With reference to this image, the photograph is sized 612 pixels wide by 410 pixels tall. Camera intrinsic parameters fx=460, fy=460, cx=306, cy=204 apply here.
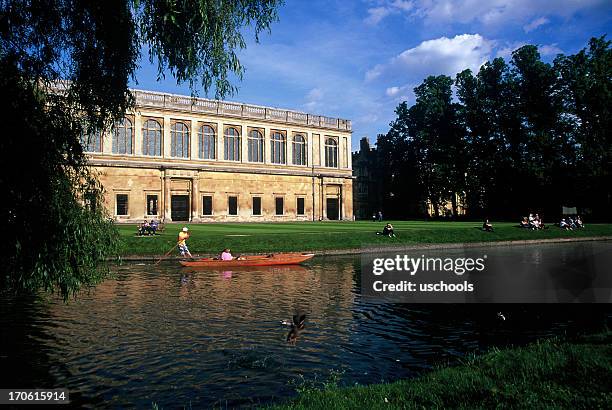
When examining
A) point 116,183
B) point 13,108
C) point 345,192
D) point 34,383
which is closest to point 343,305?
point 34,383

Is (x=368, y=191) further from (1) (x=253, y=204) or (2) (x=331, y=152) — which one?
(1) (x=253, y=204)

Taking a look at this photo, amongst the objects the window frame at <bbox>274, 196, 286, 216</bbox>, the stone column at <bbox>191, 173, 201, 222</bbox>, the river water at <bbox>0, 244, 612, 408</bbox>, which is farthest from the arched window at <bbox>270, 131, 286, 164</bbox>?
the river water at <bbox>0, 244, 612, 408</bbox>

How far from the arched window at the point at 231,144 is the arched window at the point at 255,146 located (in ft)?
6.85

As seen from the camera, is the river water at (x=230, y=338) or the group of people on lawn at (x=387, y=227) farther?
the group of people on lawn at (x=387, y=227)

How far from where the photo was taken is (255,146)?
6600 cm

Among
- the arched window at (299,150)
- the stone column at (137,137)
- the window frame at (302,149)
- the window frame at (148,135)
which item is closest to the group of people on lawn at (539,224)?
the window frame at (302,149)

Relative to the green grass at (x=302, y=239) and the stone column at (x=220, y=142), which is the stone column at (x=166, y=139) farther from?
the green grass at (x=302, y=239)

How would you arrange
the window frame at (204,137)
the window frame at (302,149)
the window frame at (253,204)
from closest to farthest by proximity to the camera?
the window frame at (204,137) < the window frame at (253,204) < the window frame at (302,149)

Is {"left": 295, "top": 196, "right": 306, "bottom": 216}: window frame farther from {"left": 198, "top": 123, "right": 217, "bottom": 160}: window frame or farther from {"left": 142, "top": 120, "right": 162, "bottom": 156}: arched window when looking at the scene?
{"left": 142, "top": 120, "right": 162, "bottom": 156}: arched window

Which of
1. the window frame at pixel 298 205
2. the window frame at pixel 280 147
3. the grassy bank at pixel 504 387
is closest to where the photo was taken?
the grassy bank at pixel 504 387

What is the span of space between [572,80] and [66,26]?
6687 centimetres

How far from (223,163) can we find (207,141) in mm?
3603

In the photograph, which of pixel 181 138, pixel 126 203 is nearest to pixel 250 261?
pixel 126 203

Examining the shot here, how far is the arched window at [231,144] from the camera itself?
6332cm
